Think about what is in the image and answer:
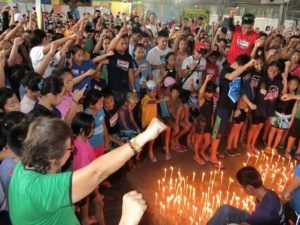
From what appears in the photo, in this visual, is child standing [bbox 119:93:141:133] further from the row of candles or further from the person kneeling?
the person kneeling

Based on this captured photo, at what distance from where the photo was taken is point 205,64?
23.7 ft

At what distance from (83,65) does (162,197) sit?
260 cm

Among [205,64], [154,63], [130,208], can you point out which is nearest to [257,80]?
[205,64]

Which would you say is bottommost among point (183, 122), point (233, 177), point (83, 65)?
point (233, 177)

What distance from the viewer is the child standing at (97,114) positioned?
459 cm

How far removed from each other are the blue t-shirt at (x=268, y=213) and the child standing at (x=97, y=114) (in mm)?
2384

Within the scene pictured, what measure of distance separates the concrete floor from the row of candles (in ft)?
0.22

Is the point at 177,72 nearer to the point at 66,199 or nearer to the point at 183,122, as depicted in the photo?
the point at 183,122

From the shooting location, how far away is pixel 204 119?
6051mm

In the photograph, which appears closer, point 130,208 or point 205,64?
point 130,208

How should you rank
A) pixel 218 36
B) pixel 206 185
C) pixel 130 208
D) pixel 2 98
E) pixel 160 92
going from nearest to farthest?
1. pixel 130 208
2. pixel 2 98
3. pixel 206 185
4. pixel 160 92
5. pixel 218 36

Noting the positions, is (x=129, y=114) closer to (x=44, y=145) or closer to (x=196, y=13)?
(x=44, y=145)

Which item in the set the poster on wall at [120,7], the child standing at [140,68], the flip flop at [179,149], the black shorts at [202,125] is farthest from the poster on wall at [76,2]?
the poster on wall at [120,7]

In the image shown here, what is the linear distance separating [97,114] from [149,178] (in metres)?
1.47
